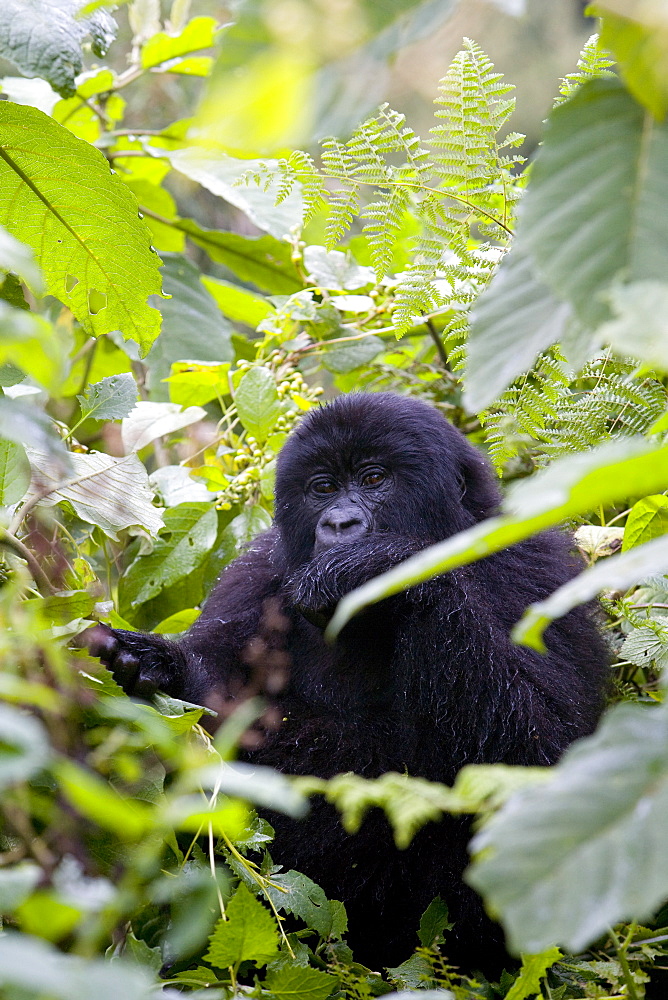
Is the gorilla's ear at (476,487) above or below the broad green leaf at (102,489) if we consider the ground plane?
below

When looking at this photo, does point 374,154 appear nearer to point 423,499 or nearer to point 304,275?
point 423,499

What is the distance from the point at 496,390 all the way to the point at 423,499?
1.68m

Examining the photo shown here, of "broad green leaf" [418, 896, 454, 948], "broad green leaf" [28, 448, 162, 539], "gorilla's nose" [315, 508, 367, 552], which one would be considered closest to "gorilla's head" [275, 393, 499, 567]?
"gorilla's nose" [315, 508, 367, 552]

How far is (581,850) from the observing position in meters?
0.70

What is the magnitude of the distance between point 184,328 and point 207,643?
1.44 metres

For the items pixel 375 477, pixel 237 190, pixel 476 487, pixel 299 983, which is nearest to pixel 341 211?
pixel 375 477

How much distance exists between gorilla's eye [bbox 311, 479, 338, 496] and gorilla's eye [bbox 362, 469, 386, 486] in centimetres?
9

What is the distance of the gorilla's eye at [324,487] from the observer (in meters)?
2.71

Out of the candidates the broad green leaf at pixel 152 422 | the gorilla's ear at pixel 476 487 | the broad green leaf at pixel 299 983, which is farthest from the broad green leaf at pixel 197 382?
the broad green leaf at pixel 299 983

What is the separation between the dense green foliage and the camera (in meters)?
0.73

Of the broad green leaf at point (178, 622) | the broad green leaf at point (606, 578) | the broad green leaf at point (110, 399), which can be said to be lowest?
the broad green leaf at point (178, 622)

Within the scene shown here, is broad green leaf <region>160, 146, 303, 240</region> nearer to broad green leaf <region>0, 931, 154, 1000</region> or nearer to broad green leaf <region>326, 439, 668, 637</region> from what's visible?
broad green leaf <region>326, 439, 668, 637</region>

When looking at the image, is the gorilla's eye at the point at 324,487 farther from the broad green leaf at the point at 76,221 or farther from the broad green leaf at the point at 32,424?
the broad green leaf at the point at 32,424

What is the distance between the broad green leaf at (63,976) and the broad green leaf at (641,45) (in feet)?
2.72
